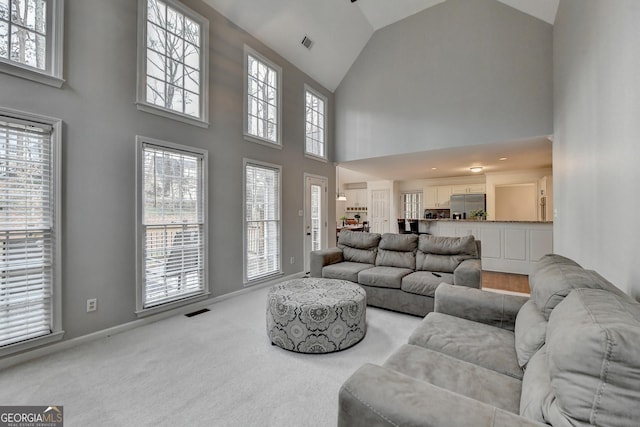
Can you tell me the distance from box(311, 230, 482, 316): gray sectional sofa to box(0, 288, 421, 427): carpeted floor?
0.51 metres

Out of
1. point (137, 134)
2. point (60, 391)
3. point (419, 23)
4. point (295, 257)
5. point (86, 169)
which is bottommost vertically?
point (60, 391)

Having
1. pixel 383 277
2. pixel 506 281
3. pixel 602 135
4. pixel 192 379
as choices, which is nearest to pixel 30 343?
pixel 192 379

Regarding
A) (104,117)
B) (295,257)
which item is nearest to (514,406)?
(104,117)

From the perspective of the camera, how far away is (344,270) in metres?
3.84

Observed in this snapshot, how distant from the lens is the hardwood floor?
4492 mm

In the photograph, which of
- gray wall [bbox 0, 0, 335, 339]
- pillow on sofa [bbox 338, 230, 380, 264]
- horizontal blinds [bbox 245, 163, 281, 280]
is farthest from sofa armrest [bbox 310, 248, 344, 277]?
gray wall [bbox 0, 0, 335, 339]

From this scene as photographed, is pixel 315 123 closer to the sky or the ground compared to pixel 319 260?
closer to the sky

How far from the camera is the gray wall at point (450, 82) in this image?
4414 mm

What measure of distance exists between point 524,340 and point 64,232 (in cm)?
364

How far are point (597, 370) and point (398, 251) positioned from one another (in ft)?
10.7

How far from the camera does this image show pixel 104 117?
2.84 m

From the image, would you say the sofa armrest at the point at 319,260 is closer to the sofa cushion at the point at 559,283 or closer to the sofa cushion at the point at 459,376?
the sofa cushion at the point at 459,376

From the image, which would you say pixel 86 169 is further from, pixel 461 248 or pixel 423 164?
pixel 423 164
